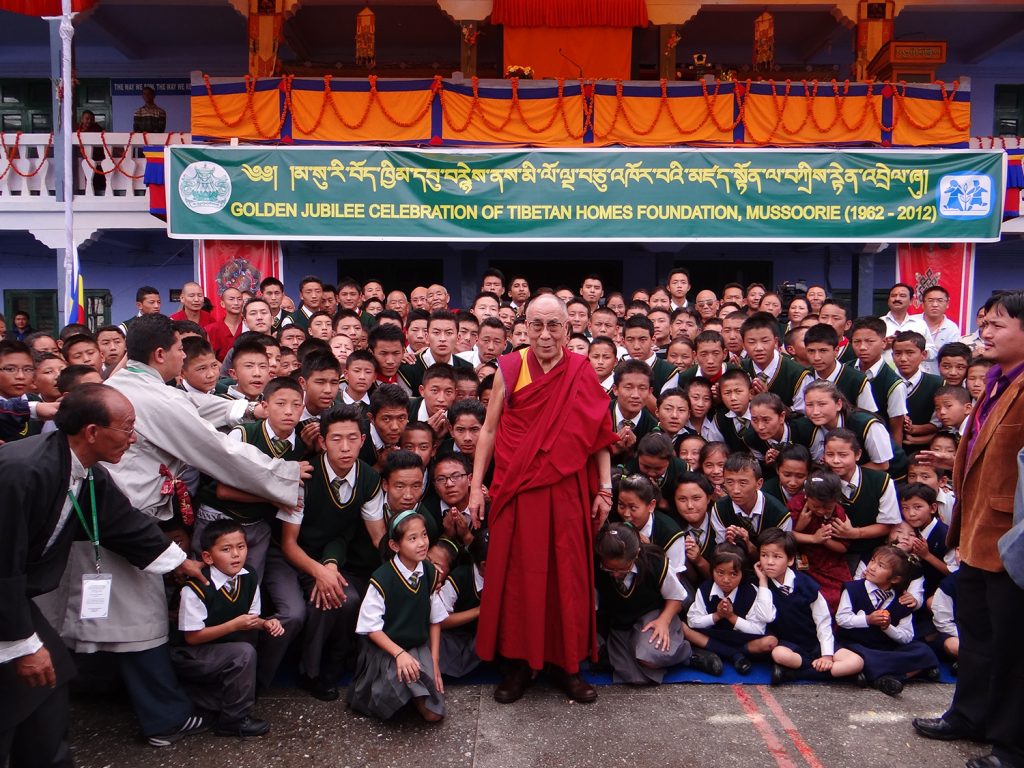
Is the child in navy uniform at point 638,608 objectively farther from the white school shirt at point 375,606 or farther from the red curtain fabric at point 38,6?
the red curtain fabric at point 38,6

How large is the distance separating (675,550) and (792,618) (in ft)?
2.04

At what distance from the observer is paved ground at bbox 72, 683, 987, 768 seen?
287cm

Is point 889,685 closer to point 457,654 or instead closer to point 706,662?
point 706,662

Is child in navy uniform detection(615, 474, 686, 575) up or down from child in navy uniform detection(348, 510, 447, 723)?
up

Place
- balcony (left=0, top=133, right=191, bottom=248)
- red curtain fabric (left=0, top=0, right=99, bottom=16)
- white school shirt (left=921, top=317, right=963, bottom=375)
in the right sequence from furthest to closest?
1. balcony (left=0, top=133, right=191, bottom=248)
2. red curtain fabric (left=0, top=0, right=99, bottom=16)
3. white school shirt (left=921, top=317, right=963, bottom=375)

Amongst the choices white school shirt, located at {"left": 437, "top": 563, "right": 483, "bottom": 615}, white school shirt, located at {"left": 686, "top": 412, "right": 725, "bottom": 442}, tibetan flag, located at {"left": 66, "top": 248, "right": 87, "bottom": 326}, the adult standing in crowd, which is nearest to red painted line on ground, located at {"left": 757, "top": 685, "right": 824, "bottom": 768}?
white school shirt, located at {"left": 437, "top": 563, "right": 483, "bottom": 615}

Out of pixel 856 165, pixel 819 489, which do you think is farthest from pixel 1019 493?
pixel 856 165

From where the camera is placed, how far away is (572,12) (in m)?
10.7

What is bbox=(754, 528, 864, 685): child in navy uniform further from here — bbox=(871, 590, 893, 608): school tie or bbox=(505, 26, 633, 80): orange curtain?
bbox=(505, 26, 633, 80): orange curtain

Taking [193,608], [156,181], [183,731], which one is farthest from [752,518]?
[156,181]

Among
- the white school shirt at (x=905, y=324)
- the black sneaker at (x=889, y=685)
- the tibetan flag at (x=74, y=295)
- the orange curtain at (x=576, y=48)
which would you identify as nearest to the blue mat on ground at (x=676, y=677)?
the black sneaker at (x=889, y=685)

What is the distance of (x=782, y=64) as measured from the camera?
1259 cm

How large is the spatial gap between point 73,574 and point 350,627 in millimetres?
1186

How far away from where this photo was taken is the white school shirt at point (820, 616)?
350 centimetres
